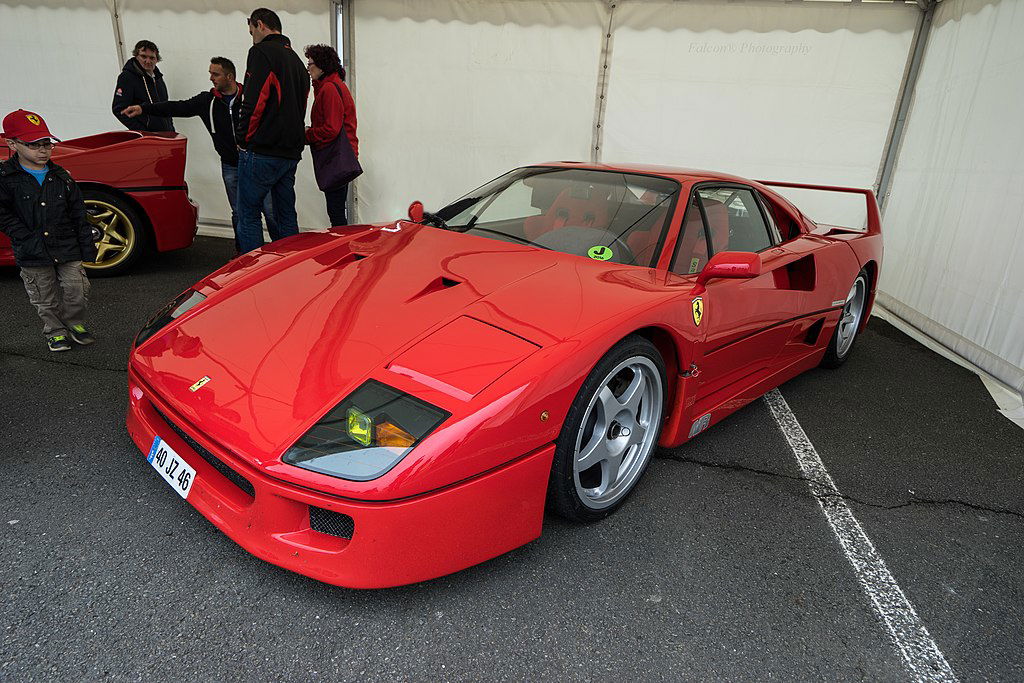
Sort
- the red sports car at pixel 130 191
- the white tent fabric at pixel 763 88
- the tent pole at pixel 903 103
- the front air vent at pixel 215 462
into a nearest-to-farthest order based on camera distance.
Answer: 1. the front air vent at pixel 215 462
2. the red sports car at pixel 130 191
3. the tent pole at pixel 903 103
4. the white tent fabric at pixel 763 88

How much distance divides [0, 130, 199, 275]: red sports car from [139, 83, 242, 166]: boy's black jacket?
0.42m

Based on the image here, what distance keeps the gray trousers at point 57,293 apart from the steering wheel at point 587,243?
220 cm

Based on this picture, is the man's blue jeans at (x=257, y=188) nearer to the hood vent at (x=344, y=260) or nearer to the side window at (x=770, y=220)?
the hood vent at (x=344, y=260)

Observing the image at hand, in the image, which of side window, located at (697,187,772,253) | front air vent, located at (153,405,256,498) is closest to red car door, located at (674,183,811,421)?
side window, located at (697,187,772,253)

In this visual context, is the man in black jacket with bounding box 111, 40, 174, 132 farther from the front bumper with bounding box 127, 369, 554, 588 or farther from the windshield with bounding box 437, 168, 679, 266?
the front bumper with bounding box 127, 369, 554, 588

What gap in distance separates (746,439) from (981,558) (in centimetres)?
84

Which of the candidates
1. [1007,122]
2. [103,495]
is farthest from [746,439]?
[1007,122]

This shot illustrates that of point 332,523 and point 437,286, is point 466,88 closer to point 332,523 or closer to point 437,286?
point 437,286

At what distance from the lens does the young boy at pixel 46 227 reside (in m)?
2.64

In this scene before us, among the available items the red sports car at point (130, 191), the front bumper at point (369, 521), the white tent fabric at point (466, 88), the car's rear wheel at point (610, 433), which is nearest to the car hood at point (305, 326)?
the front bumper at point (369, 521)

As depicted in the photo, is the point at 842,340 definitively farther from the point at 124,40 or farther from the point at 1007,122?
the point at 124,40

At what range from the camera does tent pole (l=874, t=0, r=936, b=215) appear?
15.7 feet

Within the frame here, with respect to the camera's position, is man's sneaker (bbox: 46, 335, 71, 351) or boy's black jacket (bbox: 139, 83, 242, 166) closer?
man's sneaker (bbox: 46, 335, 71, 351)

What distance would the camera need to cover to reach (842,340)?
3.45 metres
